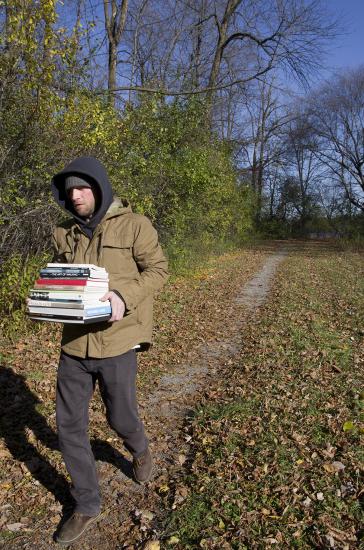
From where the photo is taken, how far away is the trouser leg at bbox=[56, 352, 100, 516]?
9.57 ft

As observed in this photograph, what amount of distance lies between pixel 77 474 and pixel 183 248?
12416 mm

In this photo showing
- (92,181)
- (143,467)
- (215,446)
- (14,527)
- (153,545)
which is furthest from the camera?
(215,446)

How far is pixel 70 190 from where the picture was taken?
2771 mm

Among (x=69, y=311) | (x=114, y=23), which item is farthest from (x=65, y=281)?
(x=114, y=23)

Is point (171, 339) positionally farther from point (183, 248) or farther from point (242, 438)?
point (183, 248)

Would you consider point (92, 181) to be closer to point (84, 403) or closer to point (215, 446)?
point (84, 403)

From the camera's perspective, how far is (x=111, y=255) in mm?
2850

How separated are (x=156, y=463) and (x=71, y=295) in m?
2.12

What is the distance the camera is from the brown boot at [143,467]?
3439mm

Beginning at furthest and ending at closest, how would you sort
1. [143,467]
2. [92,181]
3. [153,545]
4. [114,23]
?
[114,23] → [143,467] → [153,545] → [92,181]

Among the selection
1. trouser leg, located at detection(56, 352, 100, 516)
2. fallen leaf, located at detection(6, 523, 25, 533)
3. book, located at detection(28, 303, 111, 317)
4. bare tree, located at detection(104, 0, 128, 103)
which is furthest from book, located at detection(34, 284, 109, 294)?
bare tree, located at detection(104, 0, 128, 103)

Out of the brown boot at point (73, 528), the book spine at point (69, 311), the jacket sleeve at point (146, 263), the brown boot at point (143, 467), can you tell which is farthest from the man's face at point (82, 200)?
the brown boot at point (73, 528)

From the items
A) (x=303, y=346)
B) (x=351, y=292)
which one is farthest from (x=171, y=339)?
(x=351, y=292)

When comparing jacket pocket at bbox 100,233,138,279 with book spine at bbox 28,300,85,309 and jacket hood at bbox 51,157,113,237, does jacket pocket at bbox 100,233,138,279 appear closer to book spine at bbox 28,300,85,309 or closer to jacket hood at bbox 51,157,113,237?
jacket hood at bbox 51,157,113,237
